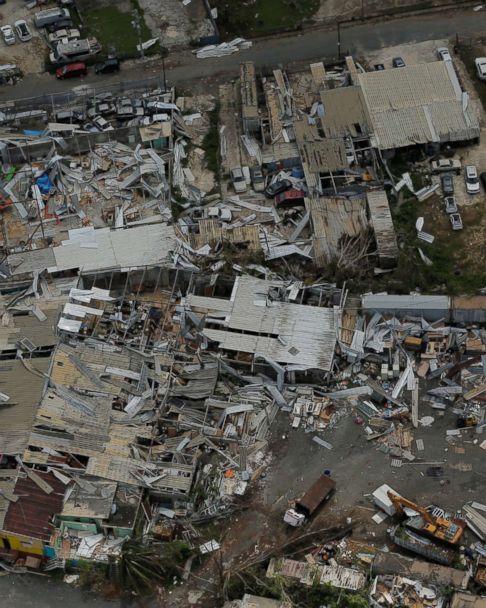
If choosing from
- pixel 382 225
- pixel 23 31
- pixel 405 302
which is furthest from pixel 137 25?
pixel 405 302

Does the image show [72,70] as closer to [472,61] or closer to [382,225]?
[382,225]

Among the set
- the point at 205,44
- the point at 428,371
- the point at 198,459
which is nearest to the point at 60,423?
the point at 198,459

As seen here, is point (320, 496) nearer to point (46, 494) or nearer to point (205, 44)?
point (46, 494)

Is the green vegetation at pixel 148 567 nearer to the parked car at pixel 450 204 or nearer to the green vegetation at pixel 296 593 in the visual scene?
the green vegetation at pixel 296 593

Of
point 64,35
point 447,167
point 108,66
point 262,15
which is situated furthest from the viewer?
point 262,15

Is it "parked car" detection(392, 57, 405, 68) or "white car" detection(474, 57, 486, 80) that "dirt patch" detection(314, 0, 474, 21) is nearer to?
"parked car" detection(392, 57, 405, 68)
